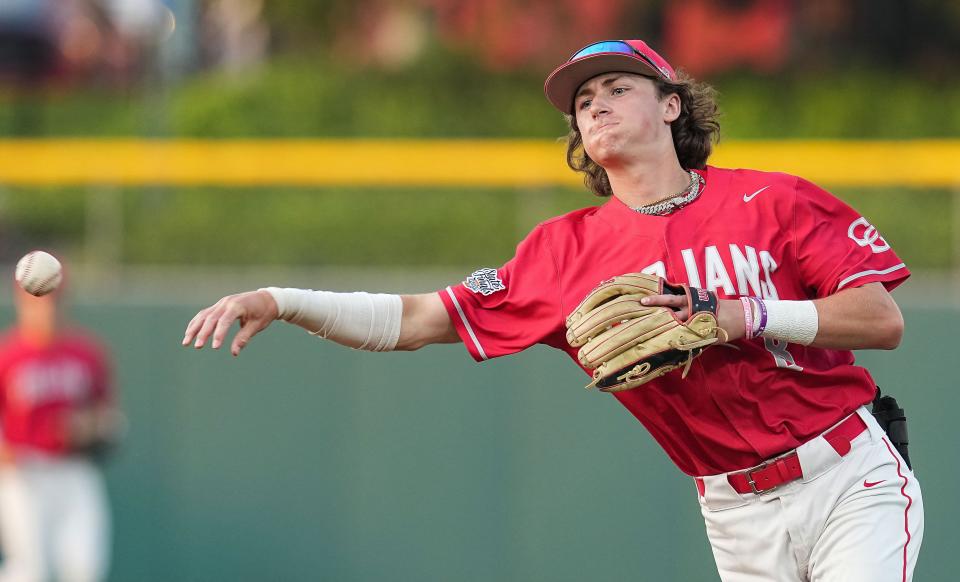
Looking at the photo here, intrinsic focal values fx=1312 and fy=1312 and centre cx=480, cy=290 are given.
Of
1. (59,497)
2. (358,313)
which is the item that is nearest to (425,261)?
(59,497)

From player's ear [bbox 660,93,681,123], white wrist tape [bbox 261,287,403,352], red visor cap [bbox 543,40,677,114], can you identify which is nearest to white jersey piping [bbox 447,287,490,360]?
white wrist tape [bbox 261,287,403,352]

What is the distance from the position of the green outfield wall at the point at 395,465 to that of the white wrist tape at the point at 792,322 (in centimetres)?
404

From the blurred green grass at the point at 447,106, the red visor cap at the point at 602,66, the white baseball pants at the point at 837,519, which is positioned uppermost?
the blurred green grass at the point at 447,106

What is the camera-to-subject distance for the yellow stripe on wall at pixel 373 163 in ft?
26.2

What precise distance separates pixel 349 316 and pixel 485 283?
1.28 ft

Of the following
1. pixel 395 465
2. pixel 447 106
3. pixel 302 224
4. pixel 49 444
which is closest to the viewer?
pixel 49 444

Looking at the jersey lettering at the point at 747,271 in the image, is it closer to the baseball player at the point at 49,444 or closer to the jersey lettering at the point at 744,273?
the jersey lettering at the point at 744,273

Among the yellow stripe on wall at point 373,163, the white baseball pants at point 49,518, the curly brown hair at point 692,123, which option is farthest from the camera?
the yellow stripe on wall at point 373,163

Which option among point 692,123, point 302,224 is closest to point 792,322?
point 692,123

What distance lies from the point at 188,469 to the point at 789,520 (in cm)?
500

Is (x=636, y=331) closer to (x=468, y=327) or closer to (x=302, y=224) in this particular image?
(x=468, y=327)

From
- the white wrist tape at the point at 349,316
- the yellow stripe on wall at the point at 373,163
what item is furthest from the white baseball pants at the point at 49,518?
the white wrist tape at the point at 349,316

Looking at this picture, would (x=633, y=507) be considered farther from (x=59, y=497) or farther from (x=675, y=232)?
(x=675, y=232)

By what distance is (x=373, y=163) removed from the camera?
8.46 m
